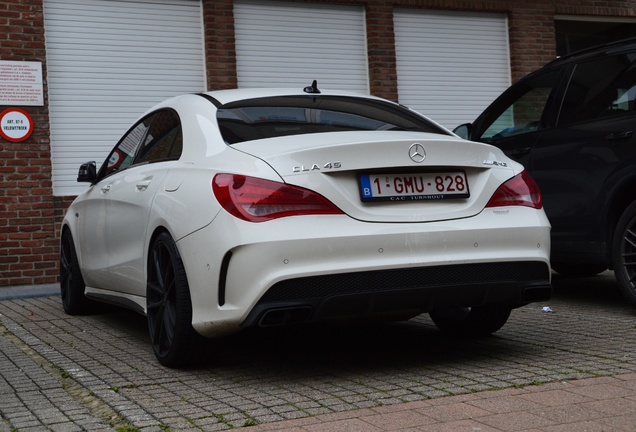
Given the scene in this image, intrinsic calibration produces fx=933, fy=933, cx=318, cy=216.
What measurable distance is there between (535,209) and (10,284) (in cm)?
721

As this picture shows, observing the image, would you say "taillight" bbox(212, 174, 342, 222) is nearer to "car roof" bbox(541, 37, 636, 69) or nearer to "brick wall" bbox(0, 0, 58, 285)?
"car roof" bbox(541, 37, 636, 69)

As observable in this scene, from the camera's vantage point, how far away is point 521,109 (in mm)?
7719

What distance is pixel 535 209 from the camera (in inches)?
195

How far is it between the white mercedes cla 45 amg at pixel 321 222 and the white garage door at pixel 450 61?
25.7ft

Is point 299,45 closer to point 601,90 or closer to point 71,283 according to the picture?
point 71,283

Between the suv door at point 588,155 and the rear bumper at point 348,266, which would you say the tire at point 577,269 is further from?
the rear bumper at point 348,266

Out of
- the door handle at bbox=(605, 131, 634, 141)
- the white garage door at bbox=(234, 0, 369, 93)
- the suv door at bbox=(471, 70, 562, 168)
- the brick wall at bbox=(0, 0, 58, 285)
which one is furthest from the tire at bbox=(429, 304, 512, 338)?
the white garage door at bbox=(234, 0, 369, 93)

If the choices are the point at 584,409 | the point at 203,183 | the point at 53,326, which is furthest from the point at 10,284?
the point at 584,409

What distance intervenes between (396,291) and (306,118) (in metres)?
1.18

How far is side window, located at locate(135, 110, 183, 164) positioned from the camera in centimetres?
546

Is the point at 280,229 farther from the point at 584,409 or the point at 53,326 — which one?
the point at 53,326

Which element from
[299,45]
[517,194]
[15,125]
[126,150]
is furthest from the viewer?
[299,45]

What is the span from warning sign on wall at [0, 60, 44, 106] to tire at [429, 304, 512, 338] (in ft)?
21.0

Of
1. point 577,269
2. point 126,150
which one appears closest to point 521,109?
point 577,269
